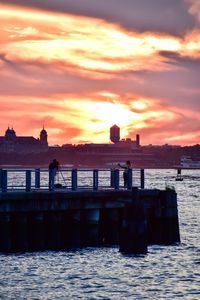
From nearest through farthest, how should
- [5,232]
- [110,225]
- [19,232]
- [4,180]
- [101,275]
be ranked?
[101,275]
[5,232]
[19,232]
[4,180]
[110,225]

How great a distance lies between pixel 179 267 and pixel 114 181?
677 centimetres

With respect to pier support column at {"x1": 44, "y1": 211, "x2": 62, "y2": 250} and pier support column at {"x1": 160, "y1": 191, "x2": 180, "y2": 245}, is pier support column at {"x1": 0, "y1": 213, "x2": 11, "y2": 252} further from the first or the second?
pier support column at {"x1": 160, "y1": 191, "x2": 180, "y2": 245}

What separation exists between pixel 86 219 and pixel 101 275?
16.9ft

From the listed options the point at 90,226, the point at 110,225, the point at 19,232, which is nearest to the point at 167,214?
the point at 110,225

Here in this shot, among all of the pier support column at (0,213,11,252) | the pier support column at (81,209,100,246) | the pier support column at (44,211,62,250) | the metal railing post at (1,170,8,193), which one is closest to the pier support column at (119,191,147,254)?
the pier support column at (81,209,100,246)

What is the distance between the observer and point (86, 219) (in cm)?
4078

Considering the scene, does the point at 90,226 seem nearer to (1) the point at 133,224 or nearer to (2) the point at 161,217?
(1) the point at 133,224

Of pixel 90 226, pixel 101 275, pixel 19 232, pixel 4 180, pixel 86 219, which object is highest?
pixel 4 180

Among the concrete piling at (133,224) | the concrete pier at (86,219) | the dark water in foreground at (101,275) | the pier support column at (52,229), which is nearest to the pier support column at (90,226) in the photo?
the concrete pier at (86,219)

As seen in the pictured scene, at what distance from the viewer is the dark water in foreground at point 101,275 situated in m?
32.6

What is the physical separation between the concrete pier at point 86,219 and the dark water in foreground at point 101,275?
59 cm

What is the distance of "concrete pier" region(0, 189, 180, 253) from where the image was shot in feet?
126

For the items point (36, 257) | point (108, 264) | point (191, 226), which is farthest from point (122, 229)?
point (191, 226)

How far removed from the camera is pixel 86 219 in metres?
40.8
